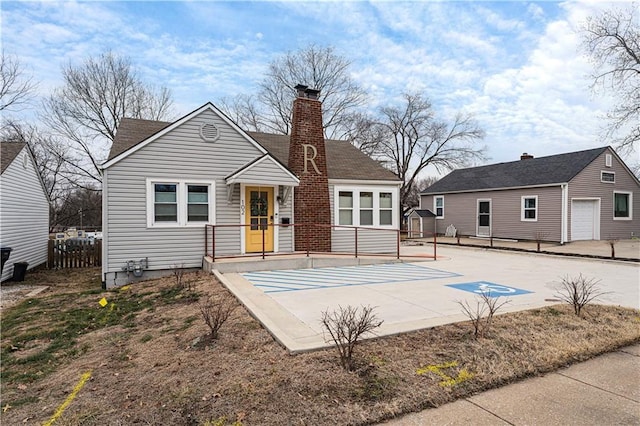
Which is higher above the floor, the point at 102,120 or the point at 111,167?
the point at 102,120

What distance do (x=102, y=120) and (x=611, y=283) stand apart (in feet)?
95.3

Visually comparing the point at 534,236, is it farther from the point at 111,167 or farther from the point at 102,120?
the point at 102,120

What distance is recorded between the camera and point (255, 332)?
489 cm

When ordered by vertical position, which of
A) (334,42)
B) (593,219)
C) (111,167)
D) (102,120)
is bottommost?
(593,219)

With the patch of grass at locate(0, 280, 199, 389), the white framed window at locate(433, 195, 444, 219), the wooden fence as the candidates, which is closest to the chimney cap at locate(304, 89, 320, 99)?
the patch of grass at locate(0, 280, 199, 389)

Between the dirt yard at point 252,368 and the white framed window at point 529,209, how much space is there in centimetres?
1573

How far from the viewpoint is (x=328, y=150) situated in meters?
15.6

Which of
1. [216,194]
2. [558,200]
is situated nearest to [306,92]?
[216,194]

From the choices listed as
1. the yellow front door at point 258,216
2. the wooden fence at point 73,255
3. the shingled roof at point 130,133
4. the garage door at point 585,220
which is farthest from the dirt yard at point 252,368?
the garage door at point 585,220

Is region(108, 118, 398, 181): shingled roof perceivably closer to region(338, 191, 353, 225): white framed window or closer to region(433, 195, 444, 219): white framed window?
region(338, 191, 353, 225): white framed window

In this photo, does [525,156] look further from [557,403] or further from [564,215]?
[557,403]

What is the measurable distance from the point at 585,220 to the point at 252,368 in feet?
71.1

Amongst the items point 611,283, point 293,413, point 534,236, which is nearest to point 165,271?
point 293,413

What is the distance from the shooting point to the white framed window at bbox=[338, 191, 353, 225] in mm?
13188
